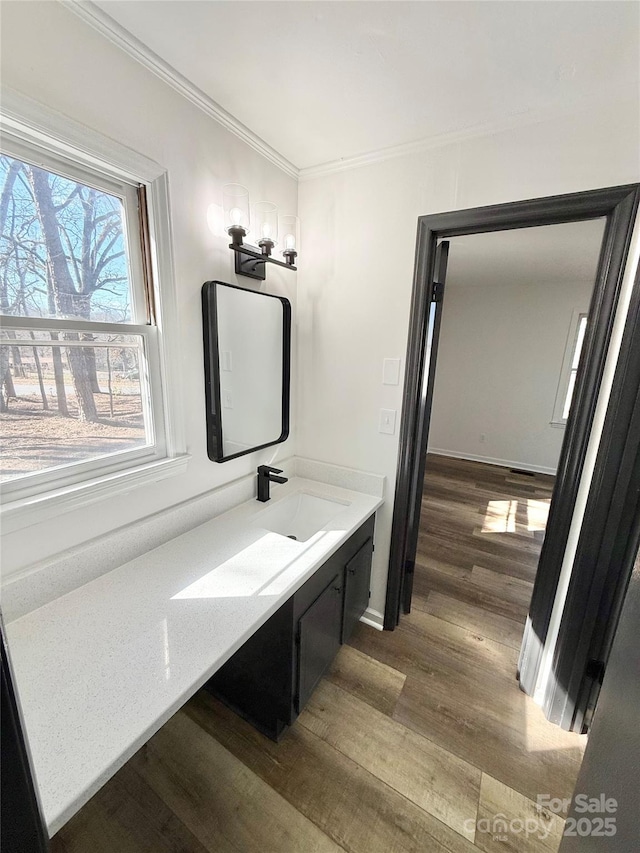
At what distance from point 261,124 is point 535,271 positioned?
11.3ft

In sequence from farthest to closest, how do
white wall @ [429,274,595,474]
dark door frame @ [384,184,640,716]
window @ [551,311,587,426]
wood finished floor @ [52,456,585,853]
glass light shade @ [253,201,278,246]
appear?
1. white wall @ [429,274,595,474]
2. window @ [551,311,587,426]
3. glass light shade @ [253,201,278,246]
4. dark door frame @ [384,184,640,716]
5. wood finished floor @ [52,456,585,853]

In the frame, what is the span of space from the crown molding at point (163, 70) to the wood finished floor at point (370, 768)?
2439mm

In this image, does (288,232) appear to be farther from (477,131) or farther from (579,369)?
(579,369)

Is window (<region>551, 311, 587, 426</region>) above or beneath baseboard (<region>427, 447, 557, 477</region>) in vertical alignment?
above

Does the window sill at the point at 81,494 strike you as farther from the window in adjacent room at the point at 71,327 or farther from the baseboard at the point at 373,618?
the baseboard at the point at 373,618

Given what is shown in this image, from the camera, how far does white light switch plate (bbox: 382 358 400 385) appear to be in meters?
1.74

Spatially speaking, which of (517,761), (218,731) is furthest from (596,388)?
(218,731)

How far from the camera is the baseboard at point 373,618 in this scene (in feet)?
6.67

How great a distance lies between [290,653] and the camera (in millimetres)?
1284

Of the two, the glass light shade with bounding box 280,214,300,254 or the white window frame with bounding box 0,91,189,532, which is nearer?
the white window frame with bounding box 0,91,189,532

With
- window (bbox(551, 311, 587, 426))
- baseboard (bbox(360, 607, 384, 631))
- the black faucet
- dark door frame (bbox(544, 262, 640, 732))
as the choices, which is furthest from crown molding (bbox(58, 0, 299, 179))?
window (bbox(551, 311, 587, 426))

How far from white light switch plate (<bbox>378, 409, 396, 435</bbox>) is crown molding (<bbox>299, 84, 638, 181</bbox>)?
1157 mm

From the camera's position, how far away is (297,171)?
1.79m

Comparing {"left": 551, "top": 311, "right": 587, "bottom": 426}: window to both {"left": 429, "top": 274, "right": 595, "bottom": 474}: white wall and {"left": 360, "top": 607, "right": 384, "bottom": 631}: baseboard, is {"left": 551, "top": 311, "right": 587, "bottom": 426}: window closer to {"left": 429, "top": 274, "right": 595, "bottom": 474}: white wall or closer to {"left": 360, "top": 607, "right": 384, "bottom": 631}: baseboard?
{"left": 429, "top": 274, "right": 595, "bottom": 474}: white wall
